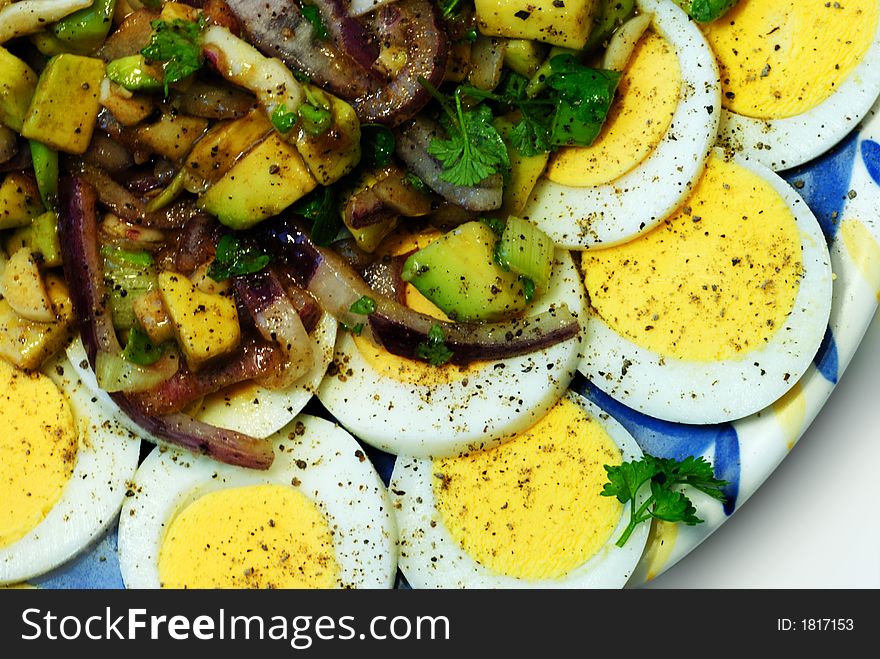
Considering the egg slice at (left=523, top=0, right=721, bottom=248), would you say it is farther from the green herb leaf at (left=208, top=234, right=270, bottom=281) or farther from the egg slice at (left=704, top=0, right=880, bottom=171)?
the green herb leaf at (left=208, top=234, right=270, bottom=281)

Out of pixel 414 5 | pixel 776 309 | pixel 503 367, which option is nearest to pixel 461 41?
pixel 414 5

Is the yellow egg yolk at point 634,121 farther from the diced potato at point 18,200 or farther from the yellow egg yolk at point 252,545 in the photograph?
the diced potato at point 18,200

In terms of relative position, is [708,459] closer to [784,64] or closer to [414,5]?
[784,64]

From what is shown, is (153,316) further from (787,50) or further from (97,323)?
(787,50)

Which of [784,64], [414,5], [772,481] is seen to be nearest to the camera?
[414,5]

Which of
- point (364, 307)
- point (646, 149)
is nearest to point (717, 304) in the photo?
point (646, 149)

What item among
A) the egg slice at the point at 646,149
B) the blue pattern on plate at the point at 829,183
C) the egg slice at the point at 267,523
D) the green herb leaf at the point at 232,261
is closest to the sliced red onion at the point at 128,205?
the green herb leaf at the point at 232,261

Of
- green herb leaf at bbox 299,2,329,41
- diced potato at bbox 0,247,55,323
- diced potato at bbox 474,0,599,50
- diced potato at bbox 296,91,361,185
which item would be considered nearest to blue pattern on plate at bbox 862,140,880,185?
diced potato at bbox 474,0,599,50

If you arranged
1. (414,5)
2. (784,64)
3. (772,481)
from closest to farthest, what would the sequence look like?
(414,5), (784,64), (772,481)
